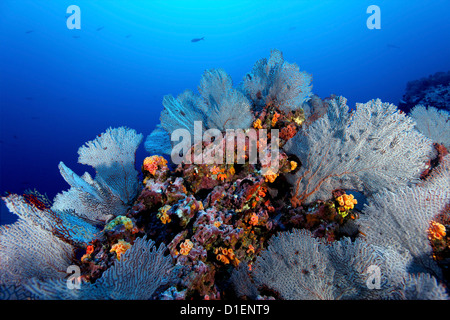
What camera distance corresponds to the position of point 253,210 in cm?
356

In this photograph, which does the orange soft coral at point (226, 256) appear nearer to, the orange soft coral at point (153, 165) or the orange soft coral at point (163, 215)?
the orange soft coral at point (163, 215)

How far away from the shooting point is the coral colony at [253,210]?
2.27m

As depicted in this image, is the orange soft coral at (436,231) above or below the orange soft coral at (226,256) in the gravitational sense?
above

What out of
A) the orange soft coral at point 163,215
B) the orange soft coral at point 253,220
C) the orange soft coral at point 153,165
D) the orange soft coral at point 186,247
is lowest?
the orange soft coral at point 186,247

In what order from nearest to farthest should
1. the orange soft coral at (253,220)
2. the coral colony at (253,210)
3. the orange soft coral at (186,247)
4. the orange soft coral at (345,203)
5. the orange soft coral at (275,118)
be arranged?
the coral colony at (253,210) → the orange soft coral at (186,247) → the orange soft coral at (345,203) → the orange soft coral at (253,220) → the orange soft coral at (275,118)

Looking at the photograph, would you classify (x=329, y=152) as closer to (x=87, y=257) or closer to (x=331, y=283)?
(x=331, y=283)

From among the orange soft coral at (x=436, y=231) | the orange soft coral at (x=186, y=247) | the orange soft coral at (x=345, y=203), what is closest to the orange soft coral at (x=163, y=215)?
the orange soft coral at (x=186, y=247)

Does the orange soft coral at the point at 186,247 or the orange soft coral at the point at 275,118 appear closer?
the orange soft coral at the point at 186,247

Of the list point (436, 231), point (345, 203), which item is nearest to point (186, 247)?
point (345, 203)

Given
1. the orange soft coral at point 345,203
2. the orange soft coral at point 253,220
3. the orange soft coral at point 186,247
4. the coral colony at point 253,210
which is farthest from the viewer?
the orange soft coral at point 253,220

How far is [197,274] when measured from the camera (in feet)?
8.57

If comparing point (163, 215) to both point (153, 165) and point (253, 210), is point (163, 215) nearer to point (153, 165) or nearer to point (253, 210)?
point (153, 165)
